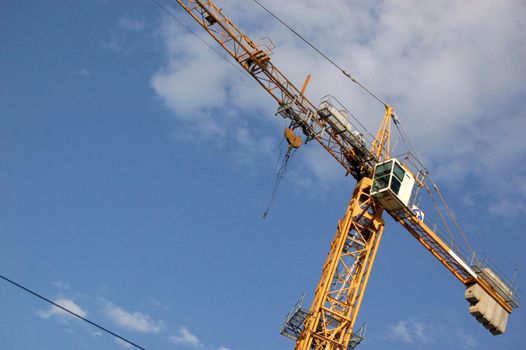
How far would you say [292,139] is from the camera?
39156 mm

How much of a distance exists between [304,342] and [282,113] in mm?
13583

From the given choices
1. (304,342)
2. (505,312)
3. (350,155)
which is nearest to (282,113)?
(350,155)

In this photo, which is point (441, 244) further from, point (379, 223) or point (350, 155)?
point (350, 155)

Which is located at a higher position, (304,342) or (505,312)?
(505,312)

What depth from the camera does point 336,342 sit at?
34.6 m

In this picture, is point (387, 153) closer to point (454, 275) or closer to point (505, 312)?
point (454, 275)

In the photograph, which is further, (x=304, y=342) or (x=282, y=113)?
(x=282, y=113)

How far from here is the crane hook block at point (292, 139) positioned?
39125 millimetres

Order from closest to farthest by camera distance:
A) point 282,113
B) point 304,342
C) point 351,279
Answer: point 304,342 < point 351,279 < point 282,113

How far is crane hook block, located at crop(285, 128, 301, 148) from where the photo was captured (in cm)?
3912

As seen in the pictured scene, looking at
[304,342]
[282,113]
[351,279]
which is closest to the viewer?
[304,342]

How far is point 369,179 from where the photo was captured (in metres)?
39.8

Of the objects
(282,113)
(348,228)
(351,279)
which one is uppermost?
(282,113)

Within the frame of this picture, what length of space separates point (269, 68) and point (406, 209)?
11776 mm
